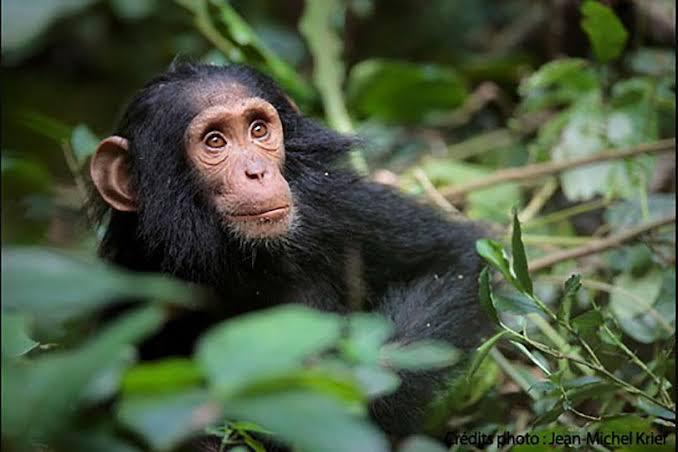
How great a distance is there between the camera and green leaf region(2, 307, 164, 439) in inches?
58.6

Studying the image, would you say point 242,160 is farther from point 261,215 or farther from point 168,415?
point 168,415

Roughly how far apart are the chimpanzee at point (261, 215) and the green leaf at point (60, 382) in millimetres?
2052

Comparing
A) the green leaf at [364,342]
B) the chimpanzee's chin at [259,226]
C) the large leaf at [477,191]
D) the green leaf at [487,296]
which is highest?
the green leaf at [364,342]

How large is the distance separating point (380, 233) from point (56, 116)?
5372 mm

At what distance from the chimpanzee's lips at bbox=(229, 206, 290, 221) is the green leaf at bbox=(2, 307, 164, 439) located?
6.63ft

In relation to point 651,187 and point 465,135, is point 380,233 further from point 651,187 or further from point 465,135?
point 465,135

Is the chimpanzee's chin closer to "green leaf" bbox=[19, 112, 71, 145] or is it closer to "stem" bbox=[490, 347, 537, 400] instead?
"stem" bbox=[490, 347, 537, 400]

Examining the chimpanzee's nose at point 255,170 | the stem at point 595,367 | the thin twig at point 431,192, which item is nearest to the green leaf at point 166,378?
the stem at point 595,367

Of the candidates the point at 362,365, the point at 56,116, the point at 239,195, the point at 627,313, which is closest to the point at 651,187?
the point at 627,313

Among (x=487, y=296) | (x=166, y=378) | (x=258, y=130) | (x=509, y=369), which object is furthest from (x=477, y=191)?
(x=166, y=378)

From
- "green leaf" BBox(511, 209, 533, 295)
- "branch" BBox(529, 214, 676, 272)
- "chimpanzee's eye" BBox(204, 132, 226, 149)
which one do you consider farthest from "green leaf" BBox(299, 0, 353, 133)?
"green leaf" BBox(511, 209, 533, 295)

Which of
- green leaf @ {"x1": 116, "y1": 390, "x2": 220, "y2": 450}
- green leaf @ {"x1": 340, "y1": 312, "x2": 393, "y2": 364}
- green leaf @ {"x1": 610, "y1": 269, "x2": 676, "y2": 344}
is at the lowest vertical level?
green leaf @ {"x1": 610, "y1": 269, "x2": 676, "y2": 344}

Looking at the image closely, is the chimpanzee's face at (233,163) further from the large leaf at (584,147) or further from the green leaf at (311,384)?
the green leaf at (311,384)

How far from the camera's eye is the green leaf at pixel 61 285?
4.88 ft
